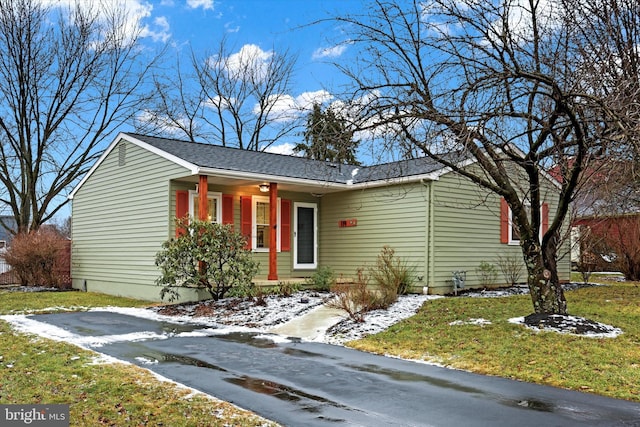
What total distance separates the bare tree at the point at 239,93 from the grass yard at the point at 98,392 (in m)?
24.8

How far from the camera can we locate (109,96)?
27281mm

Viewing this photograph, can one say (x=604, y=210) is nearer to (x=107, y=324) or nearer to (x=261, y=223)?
(x=261, y=223)

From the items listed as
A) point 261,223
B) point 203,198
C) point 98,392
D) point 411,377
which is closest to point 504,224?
point 261,223

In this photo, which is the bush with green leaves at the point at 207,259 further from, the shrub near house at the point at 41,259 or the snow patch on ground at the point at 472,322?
the shrub near house at the point at 41,259

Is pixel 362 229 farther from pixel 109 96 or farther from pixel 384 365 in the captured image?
pixel 109 96

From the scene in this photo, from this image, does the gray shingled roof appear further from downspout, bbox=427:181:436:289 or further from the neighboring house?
the neighboring house

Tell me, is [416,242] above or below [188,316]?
above

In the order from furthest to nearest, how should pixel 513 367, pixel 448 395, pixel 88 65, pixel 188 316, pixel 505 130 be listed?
pixel 88 65 < pixel 188 316 < pixel 505 130 < pixel 513 367 < pixel 448 395

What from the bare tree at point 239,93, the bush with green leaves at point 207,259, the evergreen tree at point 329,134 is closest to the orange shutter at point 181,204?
the bush with green leaves at point 207,259

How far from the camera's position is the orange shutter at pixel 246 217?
1556 centimetres

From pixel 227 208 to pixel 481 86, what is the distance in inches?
356

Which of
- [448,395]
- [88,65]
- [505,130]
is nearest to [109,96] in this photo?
[88,65]

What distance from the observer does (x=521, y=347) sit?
7.62 meters

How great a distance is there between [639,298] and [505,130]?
290 inches
